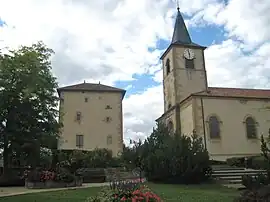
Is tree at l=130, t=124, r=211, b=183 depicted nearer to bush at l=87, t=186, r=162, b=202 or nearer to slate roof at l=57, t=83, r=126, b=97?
bush at l=87, t=186, r=162, b=202

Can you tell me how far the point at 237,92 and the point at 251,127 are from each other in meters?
4.33

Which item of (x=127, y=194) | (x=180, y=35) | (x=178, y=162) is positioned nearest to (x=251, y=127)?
(x=180, y=35)

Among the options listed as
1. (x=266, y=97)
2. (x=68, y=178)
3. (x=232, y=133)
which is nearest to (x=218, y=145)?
(x=232, y=133)

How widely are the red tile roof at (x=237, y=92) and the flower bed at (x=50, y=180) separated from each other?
19.5m

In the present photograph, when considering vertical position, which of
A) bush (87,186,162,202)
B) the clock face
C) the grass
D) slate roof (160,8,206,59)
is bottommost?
the grass

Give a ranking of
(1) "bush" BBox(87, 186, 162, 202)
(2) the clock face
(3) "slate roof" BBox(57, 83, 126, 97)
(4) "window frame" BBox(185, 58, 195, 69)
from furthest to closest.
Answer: (3) "slate roof" BBox(57, 83, 126, 97) → (2) the clock face → (4) "window frame" BBox(185, 58, 195, 69) → (1) "bush" BBox(87, 186, 162, 202)

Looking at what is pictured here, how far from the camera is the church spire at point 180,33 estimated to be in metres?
42.1

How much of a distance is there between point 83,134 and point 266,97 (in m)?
23.5

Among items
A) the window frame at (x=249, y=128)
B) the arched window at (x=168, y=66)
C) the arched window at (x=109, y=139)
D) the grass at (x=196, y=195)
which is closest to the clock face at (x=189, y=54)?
the arched window at (x=168, y=66)

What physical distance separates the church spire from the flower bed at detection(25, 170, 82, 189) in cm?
2766

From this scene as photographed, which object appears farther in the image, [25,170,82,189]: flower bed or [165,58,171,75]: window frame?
[165,58,171,75]: window frame

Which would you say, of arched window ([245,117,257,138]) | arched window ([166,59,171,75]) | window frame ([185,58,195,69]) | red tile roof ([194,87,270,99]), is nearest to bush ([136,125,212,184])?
red tile roof ([194,87,270,99])

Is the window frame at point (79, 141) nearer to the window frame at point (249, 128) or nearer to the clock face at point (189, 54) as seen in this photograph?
the clock face at point (189, 54)

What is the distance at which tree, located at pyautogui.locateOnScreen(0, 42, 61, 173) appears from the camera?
22.1 m
